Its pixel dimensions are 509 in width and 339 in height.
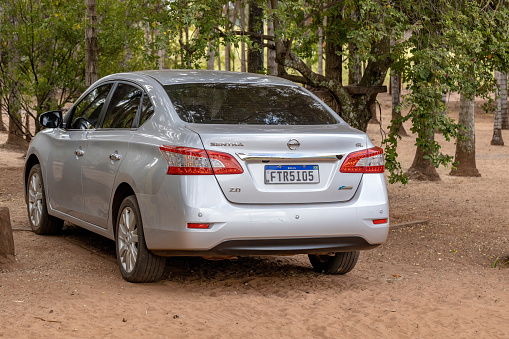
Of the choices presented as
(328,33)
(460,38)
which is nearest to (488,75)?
(460,38)

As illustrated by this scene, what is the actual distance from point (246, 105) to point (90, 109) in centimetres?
197

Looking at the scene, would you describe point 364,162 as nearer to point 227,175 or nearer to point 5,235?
point 227,175

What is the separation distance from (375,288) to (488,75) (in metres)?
4.58

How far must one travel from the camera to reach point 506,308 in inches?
224

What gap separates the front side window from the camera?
7.14m

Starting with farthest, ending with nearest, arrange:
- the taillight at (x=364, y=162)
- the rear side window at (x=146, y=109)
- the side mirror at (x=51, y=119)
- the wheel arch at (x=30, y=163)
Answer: the wheel arch at (x=30, y=163) → the side mirror at (x=51, y=119) → the rear side window at (x=146, y=109) → the taillight at (x=364, y=162)

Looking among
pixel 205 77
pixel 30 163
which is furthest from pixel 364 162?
pixel 30 163

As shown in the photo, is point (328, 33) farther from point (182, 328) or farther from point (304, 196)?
point (182, 328)

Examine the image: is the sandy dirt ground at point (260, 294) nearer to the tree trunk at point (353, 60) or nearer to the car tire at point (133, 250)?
the car tire at point (133, 250)

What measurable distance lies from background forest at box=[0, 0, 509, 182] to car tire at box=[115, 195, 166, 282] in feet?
11.1

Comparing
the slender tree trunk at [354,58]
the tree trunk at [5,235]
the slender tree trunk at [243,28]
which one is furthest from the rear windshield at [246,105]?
the slender tree trunk at [243,28]

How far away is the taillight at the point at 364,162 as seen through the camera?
18.8 feet

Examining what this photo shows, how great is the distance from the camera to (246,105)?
6172mm

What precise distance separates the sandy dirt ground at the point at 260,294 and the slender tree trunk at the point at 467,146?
828 centimetres
